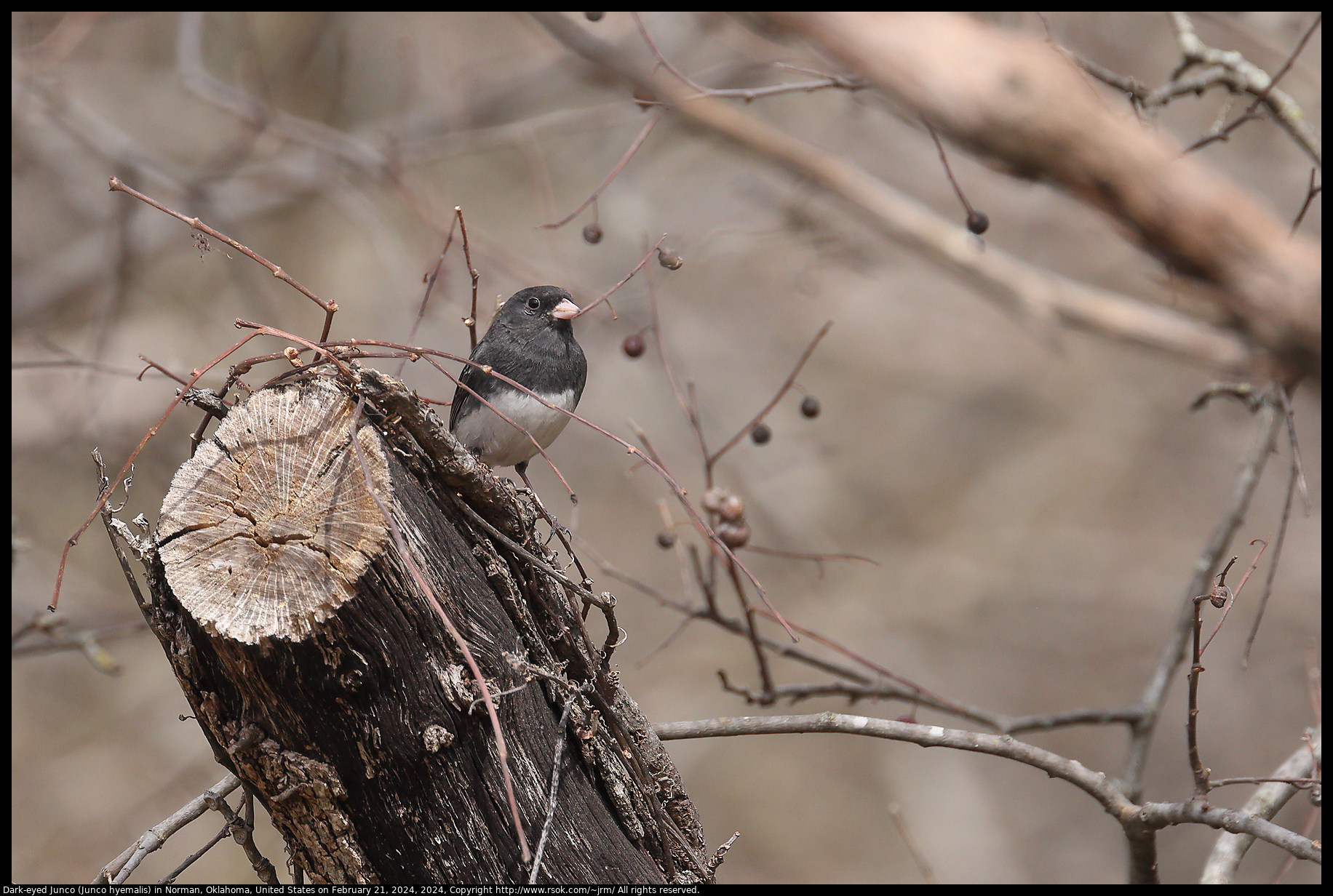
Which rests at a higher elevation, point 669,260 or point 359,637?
point 669,260

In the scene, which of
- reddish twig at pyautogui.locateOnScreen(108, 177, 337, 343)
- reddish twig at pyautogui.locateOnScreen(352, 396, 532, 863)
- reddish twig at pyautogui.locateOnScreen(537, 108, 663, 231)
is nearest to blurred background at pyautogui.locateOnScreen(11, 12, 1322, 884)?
reddish twig at pyautogui.locateOnScreen(537, 108, 663, 231)

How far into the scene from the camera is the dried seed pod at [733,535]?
7.16ft

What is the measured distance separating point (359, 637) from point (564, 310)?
144 centimetres

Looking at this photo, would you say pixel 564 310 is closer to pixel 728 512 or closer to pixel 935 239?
pixel 728 512

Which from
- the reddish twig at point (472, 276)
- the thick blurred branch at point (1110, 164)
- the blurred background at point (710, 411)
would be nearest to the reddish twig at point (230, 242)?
the reddish twig at point (472, 276)

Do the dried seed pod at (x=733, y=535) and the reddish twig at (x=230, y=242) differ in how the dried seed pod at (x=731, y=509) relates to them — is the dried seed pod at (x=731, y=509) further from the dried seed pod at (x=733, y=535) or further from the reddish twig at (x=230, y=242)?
the reddish twig at (x=230, y=242)

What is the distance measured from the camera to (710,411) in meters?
6.40

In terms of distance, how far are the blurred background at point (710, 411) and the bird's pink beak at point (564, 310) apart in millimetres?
1424

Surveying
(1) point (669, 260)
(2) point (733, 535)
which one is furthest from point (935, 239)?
(1) point (669, 260)

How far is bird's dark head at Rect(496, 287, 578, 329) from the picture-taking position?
256 centimetres

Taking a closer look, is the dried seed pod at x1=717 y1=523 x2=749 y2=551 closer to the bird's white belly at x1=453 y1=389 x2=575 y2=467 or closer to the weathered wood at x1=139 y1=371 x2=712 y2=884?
the bird's white belly at x1=453 y1=389 x2=575 y2=467

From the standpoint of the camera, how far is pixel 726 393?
7.24 meters

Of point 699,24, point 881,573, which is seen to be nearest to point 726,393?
point 881,573

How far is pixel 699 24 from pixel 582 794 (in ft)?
10.3
